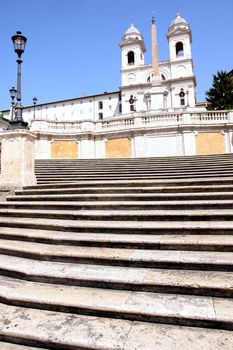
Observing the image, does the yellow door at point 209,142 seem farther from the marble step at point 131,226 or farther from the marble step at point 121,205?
the marble step at point 131,226

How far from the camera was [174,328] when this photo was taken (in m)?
2.62

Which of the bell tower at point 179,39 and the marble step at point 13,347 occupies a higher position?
the bell tower at point 179,39

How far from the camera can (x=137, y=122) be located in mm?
20000

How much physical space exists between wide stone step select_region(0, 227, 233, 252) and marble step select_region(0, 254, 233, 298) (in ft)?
1.69

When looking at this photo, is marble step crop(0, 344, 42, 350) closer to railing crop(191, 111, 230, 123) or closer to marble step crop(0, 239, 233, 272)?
marble step crop(0, 239, 233, 272)

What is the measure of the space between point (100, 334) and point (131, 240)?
1.83 m

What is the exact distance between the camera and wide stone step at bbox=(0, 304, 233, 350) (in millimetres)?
2375

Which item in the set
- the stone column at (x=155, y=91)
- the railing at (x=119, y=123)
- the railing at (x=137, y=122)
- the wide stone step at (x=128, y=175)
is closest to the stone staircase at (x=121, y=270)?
the wide stone step at (x=128, y=175)

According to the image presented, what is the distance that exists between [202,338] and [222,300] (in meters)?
0.65

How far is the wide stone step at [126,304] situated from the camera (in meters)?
2.64

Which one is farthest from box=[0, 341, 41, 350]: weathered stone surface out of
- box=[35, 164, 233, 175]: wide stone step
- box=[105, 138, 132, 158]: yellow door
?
box=[105, 138, 132, 158]: yellow door

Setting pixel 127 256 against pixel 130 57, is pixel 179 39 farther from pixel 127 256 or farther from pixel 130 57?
pixel 127 256

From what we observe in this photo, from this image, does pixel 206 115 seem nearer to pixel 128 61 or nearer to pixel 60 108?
pixel 128 61

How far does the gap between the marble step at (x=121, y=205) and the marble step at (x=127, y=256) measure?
5.42 feet
